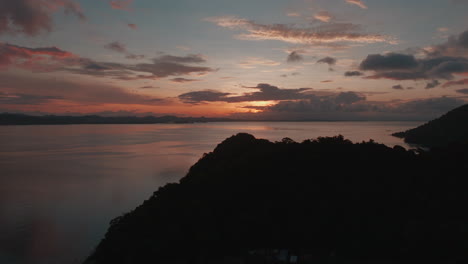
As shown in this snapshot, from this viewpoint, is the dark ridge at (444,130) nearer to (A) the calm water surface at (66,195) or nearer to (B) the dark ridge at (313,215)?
(A) the calm water surface at (66,195)

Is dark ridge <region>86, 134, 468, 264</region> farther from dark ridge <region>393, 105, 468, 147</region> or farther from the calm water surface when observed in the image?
dark ridge <region>393, 105, 468, 147</region>

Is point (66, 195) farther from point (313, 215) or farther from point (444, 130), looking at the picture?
point (444, 130)

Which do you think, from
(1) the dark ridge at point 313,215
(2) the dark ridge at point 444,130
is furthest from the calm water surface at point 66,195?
(2) the dark ridge at point 444,130

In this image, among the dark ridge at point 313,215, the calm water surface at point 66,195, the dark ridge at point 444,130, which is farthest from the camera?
Result: the dark ridge at point 444,130

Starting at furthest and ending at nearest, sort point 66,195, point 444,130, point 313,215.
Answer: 1. point 444,130
2. point 66,195
3. point 313,215

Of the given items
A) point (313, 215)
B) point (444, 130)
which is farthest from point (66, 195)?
point (444, 130)

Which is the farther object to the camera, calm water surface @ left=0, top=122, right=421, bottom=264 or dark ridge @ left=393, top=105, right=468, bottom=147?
dark ridge @ left=393, top=105, right=468, bottom=147

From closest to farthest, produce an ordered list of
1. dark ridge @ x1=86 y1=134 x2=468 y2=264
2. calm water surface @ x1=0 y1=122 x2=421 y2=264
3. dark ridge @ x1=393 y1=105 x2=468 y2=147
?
dark ridge @ x1=86 y1=134 x2=468 y2=264 < calm water surface @ x1=0 y1=122 x2=421 y2=264 < dark ridge @ x1=393 y1=105 x2=468 y2=147

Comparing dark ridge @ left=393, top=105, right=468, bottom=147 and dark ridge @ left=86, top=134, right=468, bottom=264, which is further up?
dark ridge @ left=393, top=105, right=468, bottom=147

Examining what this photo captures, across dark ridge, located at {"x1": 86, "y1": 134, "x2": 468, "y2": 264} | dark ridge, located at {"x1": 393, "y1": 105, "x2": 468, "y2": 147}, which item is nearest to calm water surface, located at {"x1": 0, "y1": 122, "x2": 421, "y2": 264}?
dark ridge, located at {"x1": 86, "y1": 134, "x2": 468, "y2": 264}
